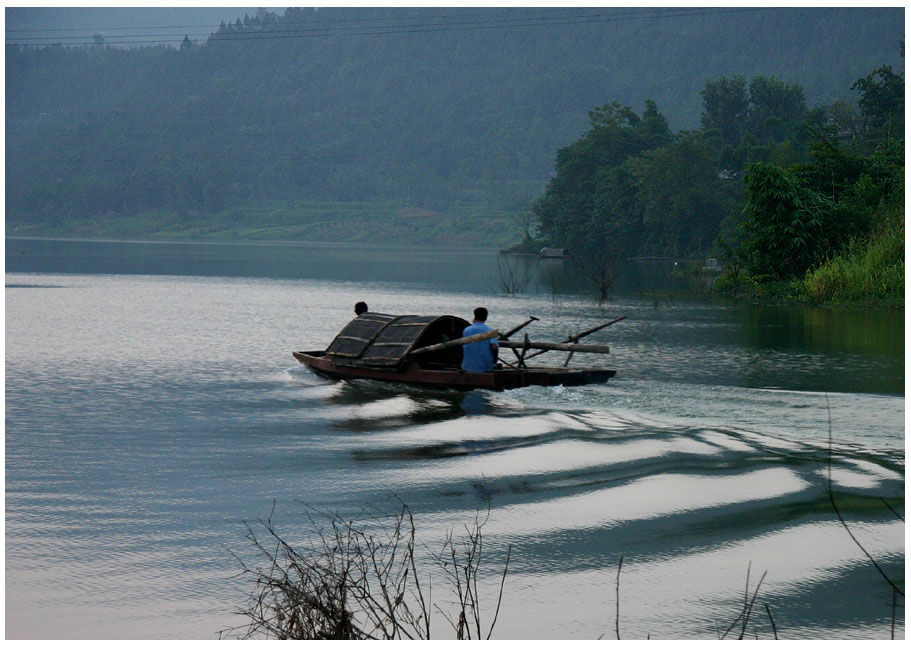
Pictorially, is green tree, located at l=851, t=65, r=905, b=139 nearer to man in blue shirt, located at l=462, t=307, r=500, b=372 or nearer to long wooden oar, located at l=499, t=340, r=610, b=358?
long wooden oar, located at l=499, t=340, r=610, b=358

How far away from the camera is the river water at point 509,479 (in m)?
8.23

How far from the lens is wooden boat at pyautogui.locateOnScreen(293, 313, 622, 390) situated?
59.2ft

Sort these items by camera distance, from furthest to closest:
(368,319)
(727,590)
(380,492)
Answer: (368,319), (380,492), (727,590)

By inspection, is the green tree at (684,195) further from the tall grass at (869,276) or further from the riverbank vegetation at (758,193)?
the tall grass at (869,276)

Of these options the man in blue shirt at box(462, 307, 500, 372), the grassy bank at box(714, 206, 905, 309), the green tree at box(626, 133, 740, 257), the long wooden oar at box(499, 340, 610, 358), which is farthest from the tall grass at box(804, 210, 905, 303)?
the green tree at box(626, 133, 740, 257)

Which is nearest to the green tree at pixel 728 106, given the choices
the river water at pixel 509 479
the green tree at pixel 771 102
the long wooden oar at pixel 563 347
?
the green tree at pixel 771 102

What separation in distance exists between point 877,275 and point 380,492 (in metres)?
30.7

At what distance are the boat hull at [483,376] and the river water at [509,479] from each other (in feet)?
0.91

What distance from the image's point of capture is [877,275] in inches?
1505

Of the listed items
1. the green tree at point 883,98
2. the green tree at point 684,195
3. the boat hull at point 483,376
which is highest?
the green tree at point 883,98

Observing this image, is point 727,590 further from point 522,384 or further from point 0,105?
point 522,384

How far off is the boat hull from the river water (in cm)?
28

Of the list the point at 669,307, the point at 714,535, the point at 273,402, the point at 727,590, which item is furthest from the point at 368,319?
the point at 669,307

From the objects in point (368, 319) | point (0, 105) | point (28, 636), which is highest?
point (0, 105)
